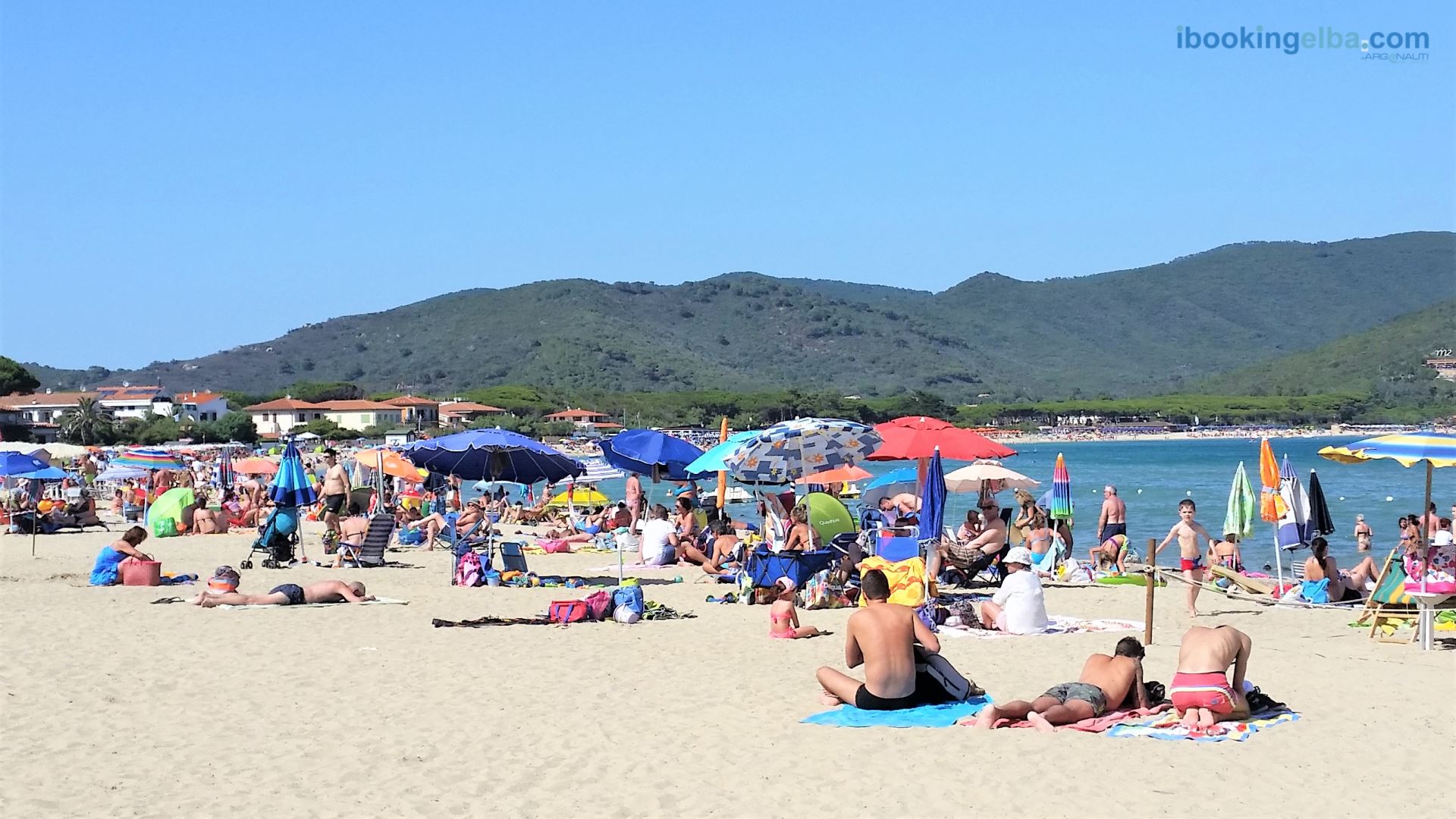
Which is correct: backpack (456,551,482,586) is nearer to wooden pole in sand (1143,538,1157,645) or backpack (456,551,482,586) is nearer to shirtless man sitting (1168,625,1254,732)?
wooden pole in sand (1143,538,1157,645)

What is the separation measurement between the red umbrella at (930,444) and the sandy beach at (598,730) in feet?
10.9

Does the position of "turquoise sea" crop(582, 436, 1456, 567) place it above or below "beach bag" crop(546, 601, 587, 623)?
below

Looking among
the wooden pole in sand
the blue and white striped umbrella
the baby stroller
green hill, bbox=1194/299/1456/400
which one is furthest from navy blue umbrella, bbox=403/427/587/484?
green hill, bbox=1194/299/1456/400

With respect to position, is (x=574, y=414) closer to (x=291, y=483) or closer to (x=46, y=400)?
(x=46, y=400)

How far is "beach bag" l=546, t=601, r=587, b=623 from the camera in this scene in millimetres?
9523

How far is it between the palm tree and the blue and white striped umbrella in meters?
58.3

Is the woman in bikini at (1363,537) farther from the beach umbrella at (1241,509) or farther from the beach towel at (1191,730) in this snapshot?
the beach towel at (1191,730)

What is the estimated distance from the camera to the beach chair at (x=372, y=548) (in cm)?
1382

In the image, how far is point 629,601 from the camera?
968 cm

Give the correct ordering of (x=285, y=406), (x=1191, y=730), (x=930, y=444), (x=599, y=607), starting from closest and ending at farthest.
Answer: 1. (x=1191, y=730)
2. (x=599, y=607)
3. (x=930, y=444)
4. (x=285, y=406)

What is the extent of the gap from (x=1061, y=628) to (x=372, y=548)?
733cm

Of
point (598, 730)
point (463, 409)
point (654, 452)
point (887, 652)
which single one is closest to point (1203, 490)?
point (654, 452)

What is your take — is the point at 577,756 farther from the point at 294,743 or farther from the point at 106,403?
the point at 106,403

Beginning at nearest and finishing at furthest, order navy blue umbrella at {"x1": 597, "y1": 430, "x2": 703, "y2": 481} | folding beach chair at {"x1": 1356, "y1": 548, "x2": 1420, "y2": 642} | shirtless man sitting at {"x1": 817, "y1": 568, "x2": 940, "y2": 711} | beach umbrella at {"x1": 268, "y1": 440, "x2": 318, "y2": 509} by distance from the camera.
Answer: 1. shirtless man sitting at {"x1": 817, "y1": 568, "x2": 940, "y2": 711}
2. folding beach chair at {"x1": 1356, "y1": 548, "x2": 1420, "y2": 642}
3. beach umbrella at {"x1": 268, "y1": 440, "x2": 318, "y2": 509}
4. navy blue umbrella at {"x1": 597, "y1": 430, "x2": 703, "y2": 481}
